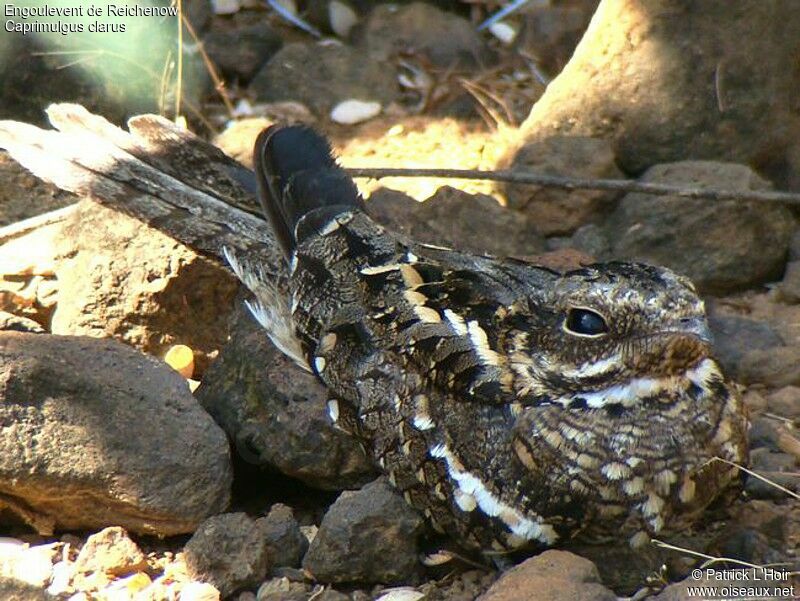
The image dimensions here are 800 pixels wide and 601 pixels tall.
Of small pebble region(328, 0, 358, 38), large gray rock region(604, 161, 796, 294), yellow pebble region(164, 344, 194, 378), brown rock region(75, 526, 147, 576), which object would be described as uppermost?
small pebble region(328, 0, 358, 38)

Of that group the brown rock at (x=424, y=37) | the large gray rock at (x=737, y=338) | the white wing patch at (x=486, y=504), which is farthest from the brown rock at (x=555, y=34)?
the white wing patch at (x=486, y=504)

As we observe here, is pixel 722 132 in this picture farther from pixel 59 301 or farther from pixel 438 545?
pixel 59 301

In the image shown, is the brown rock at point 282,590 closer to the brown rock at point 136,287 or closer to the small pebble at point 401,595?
the small pebble at point 401,595

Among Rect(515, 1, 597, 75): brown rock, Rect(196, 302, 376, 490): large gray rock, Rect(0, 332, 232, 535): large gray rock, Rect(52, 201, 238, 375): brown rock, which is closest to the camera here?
Rect(0, 332, 232, 535): large gray rock

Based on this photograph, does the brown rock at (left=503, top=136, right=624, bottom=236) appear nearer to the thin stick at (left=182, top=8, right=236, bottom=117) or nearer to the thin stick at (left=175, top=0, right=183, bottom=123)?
the thin stick at (left=175, top=0, right=183, bottom=123)

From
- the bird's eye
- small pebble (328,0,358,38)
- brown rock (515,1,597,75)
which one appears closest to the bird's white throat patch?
the bird's eye

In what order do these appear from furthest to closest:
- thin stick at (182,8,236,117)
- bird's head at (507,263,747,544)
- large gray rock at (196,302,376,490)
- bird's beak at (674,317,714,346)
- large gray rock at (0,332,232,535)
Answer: thin stick at (182,8,236,117)
large gray rock at (196,302,376,490)
large gray rock at (0,332,232,535)
bird's head at (507,263,747,544)
bird's beak at (674,317,714,346)

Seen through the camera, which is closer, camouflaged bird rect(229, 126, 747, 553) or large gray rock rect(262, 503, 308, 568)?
camouflaged bird rect(229, 126, 747, 553)

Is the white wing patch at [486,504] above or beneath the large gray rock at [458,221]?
beneath
